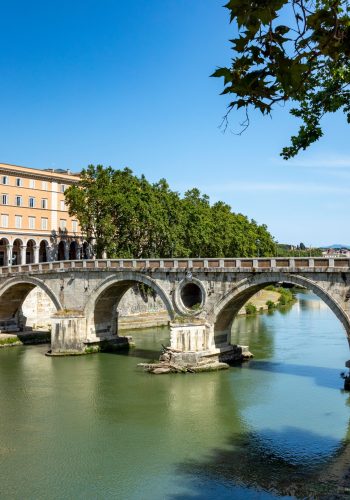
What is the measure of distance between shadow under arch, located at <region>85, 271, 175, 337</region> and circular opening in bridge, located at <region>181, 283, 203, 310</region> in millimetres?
2092

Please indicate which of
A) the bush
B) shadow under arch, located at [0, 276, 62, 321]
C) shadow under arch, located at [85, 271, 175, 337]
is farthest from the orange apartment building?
the bush

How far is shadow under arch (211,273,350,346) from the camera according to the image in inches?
1080

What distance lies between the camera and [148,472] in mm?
16812

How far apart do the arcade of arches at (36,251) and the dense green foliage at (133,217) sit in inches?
188

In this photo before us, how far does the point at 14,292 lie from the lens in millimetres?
42781

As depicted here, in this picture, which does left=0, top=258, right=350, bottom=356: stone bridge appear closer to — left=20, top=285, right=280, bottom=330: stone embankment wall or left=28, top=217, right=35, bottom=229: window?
left=20, top=285, right=280, bottom=330: stone embankment wall

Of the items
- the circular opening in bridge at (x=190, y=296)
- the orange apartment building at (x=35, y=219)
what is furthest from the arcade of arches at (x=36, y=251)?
the circular opening in bridge at (x=190, y=296)

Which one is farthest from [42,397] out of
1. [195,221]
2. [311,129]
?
[195,221]

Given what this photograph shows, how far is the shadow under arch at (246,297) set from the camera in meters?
27.4

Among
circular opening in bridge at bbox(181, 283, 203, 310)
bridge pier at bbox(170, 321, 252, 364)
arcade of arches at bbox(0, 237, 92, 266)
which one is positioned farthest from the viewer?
arcade of arches at bbox(0, 237, 92, 266)

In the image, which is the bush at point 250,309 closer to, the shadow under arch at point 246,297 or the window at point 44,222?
the window at point 44,222

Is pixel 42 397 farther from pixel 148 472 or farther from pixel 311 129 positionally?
pixel 311 129

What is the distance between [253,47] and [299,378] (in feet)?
83.9

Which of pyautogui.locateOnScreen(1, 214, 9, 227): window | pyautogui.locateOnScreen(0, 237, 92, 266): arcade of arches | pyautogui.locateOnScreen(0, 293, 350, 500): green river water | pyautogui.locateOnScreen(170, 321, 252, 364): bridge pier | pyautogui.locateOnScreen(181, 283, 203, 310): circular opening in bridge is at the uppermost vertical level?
pyautogui.locateOnScreen(1, 214, 9, 227): window
